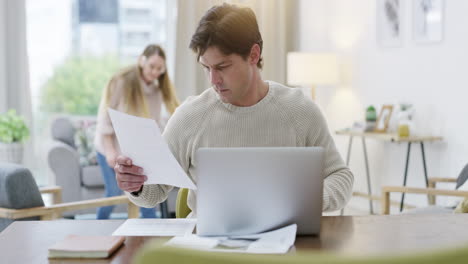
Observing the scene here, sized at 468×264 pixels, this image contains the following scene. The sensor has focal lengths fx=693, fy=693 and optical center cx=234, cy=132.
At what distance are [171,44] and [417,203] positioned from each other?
3.20 metres

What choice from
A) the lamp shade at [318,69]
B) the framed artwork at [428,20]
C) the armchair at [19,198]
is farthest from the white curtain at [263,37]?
the armchair at [19,198]

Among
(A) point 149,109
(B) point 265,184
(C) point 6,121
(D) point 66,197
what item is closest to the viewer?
(B) point 265,184

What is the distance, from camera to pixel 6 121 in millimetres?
5871

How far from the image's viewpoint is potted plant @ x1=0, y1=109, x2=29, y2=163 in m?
5.87

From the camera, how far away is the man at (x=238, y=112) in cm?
207

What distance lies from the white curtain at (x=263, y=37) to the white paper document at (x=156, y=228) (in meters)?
5.06

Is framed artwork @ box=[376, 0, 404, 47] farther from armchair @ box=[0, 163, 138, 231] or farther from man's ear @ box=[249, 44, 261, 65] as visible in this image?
man's ear @ box=[249, 44, 261, 65]

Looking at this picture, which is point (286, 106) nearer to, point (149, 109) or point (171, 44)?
point (149, 109)

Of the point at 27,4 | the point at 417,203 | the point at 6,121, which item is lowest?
the point at 417,203

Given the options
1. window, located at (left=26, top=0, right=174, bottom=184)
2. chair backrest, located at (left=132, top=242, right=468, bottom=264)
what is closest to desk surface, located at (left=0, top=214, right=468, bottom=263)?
chair backrest, located at (left=132, top=242, right=468, bottom=264)

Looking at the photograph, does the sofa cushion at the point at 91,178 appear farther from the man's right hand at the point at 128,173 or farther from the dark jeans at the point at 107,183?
the man's right hand at the point at 128,173

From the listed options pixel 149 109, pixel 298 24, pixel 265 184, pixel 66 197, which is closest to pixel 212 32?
pixel 265 184

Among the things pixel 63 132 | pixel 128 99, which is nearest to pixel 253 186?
pixel 128 99

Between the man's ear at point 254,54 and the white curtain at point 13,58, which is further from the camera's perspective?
the white curtain at point 13,58
